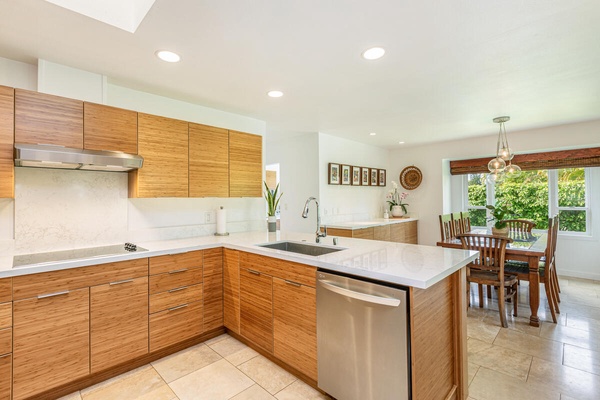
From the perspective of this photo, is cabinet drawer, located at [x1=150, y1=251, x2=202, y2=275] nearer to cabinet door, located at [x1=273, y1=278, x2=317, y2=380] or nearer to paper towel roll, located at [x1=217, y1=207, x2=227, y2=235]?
paper towel roll, located at [x1=217, y1=207, x2=227, y2=235]

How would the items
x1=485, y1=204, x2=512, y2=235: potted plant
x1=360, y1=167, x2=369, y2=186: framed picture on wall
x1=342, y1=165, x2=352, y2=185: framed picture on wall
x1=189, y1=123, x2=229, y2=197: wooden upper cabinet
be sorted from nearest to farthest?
1. x1=189, y1=123, x2=229, y2=197: wooden upper cabinet
2. x1=485, y1=204, x2=512, y2=235: potted plant
3. x1=342, y1=165, x2=352, y2=185: framed picture on wall
4. x1=360, y1=167, x2=369, y2=186: framed picture on wall

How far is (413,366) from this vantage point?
1.42 meters

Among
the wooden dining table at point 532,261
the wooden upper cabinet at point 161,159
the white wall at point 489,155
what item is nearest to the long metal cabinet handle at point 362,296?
the wooden upper cabinet at point 161,159

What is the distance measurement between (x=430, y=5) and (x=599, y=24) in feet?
3.67

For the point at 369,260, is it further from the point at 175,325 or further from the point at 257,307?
the point at 175,325

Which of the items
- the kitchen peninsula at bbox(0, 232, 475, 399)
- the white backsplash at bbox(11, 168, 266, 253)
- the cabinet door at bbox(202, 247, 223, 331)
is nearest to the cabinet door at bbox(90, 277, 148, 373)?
the kitchen peninsula at bbox(0, 232, 475, 399)

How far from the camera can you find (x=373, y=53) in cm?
202

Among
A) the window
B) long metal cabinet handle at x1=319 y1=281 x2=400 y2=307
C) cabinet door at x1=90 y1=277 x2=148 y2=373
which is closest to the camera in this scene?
long metal cabinet handle at x1=319 y1=281 x2=400 y2=307

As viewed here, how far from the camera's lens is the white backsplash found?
2.15 meters

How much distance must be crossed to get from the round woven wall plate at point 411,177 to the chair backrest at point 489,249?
8.71 ft

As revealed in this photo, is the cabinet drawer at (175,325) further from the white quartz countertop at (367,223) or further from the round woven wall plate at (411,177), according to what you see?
A: the round woven wall plate at (411,177)

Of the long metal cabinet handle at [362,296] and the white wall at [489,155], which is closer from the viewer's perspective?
the long metal cabinet handle at [362,296]

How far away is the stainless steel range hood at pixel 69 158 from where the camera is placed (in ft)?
6.07

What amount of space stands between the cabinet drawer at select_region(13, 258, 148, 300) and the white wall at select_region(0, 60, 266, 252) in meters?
0.59
